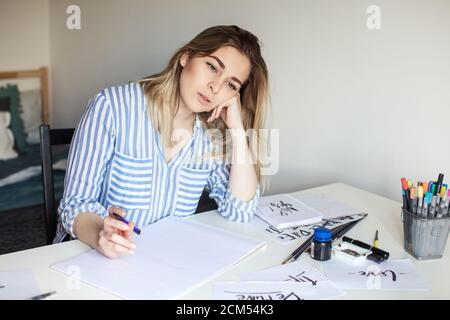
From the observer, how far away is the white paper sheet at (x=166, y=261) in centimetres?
92

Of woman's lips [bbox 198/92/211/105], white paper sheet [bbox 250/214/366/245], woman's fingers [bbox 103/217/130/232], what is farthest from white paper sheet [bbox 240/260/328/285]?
woman's lips [bbox 198/92/211/105]

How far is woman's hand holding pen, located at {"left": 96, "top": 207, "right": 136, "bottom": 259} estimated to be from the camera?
99 centimetres

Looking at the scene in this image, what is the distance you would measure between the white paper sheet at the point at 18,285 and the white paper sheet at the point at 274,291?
0.32m

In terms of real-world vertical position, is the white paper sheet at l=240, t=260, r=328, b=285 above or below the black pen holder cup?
below

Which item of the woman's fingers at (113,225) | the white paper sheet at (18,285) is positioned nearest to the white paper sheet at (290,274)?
the woman's fingers at (113,225)

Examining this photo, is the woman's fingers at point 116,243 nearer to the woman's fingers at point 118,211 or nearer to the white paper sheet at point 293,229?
the woman's fingers at point 118,211

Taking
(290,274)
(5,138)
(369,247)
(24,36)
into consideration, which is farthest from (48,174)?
(24,36)

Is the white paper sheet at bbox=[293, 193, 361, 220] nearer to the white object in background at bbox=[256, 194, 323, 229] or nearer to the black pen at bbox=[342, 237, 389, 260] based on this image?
the white object in background at bbox=[256, 194, 323, 229]

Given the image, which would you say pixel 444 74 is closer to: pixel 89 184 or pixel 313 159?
pixel 313 159

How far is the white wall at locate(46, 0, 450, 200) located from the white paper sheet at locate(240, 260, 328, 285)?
0.61 m

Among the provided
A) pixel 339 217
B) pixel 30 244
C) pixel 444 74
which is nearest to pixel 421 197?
pixel 339 217

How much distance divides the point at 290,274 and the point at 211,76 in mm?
545

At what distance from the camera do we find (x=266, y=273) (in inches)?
39.5

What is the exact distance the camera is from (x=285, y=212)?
1343 millimetres
